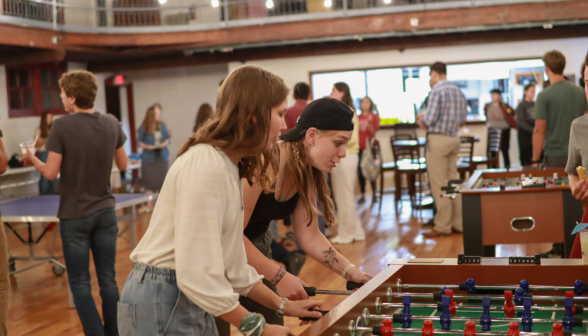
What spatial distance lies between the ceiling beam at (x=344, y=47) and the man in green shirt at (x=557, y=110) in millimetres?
6064

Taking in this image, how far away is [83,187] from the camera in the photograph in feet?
10.8

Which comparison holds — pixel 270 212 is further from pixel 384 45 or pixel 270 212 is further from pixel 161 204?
pixel 384 45

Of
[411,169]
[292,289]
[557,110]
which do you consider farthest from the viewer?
[411,169]

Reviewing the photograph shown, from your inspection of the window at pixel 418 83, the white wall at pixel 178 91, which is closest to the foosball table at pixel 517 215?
the window at pixel 418 83

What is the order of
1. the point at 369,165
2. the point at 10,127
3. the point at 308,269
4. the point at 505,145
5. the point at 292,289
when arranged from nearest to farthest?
the point at 292,289
the point at 308,269
the point at 369,165
the point at 505,145
the point at 10,127

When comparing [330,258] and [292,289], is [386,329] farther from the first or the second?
[330,258]

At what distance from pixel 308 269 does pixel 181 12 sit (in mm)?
10260

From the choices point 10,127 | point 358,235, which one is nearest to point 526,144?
point 358,235

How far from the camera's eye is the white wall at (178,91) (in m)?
13.9

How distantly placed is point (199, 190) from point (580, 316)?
1176mm

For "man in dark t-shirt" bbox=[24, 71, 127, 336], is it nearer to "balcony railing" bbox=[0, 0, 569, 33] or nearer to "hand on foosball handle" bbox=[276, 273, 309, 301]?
"hand on foosball handle" bbox=[276, 273, 309, 301]

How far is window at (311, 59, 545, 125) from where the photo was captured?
11.1 metres

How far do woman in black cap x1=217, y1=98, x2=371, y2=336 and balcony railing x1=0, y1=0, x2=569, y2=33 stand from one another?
8.45 m

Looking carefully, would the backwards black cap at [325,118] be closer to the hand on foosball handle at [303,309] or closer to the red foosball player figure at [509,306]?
the hand on foosball handle at [303,309]
